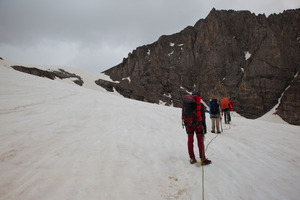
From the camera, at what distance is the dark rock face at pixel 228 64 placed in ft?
239

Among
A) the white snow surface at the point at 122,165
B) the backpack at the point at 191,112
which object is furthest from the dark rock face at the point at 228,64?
the backpack at the point at 191,112

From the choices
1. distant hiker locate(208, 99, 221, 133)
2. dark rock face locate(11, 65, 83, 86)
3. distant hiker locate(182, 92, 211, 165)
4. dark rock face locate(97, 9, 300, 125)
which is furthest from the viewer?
dark rock face locate(97, 9, 300, 125)

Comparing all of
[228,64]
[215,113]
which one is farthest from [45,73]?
[228,64]

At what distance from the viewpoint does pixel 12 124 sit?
5.61 meters

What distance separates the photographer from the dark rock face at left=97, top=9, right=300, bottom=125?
2867 inches

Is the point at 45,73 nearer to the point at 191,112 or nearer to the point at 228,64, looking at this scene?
the point at 191,112

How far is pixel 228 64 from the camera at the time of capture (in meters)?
86.9

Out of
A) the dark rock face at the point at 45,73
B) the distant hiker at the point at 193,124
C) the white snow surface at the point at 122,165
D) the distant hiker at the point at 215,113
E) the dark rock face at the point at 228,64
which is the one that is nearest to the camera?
the white snow surface at the point at 122,165

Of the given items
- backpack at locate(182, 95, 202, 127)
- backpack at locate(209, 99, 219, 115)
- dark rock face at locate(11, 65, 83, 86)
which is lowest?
backpack at locate(209, 99, 219, 115)

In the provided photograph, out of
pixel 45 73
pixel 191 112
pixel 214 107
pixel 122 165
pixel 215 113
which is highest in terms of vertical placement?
pixel 45 73

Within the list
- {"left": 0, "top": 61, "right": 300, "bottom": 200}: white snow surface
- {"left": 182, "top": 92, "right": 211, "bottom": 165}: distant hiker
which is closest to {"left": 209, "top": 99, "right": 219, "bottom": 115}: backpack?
{"left": 0, "top": 61, "right": 300, "bottom": 200}: white snow surface

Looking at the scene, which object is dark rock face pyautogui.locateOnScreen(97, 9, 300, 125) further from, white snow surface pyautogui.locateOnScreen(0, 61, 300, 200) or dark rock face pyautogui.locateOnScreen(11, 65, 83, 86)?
white snow surface pyautogui.locateOnScreen(0, 61, 300, 200)

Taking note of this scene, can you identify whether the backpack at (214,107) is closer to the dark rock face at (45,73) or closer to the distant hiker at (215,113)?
the distant hiker at (215,113)

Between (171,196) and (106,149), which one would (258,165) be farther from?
(106,149)
